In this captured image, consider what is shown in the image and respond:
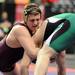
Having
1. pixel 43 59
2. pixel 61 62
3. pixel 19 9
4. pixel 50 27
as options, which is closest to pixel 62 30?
pixel 50 27

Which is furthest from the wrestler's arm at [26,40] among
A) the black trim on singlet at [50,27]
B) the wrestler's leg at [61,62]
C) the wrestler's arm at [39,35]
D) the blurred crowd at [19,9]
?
the blurred crowd at [19,9]

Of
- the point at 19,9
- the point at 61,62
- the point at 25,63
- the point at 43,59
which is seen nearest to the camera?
the point at 43,59

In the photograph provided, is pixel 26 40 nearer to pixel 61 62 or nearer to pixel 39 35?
pixel 39 35

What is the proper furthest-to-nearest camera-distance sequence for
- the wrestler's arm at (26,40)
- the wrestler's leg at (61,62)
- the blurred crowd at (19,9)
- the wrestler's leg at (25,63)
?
the blurred crowd at (19,9) < the wrestler's leg at (61,62) < the wrestler's leg at (25,63) < the wrestler's arm at (26,40)

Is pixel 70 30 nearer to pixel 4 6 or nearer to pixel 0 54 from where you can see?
pixel 0 54

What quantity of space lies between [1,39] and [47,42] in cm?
108

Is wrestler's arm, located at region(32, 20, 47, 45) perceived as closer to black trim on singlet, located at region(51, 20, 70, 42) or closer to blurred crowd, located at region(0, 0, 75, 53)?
black trim on singlet, located at region(51, 20, 70, 42)

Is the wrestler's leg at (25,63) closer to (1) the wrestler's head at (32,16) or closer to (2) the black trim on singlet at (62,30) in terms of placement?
(1) the wrestler's head at (32,16)

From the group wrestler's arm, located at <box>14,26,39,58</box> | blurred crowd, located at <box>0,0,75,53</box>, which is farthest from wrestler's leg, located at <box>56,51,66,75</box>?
blurred crowd, located at <box>0,0,75,53</box>

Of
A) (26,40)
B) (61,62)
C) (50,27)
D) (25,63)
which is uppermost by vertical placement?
(50,27)

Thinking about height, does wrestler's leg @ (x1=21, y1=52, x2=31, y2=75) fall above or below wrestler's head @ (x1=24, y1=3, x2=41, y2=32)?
below

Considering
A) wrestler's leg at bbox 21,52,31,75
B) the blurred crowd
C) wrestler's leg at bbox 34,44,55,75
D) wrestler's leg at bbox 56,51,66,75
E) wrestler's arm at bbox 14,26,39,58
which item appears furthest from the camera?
the blurred crowd

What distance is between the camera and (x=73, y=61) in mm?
8609

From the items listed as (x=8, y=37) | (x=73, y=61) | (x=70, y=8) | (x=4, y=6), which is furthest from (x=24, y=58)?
(x=4, y=6)
